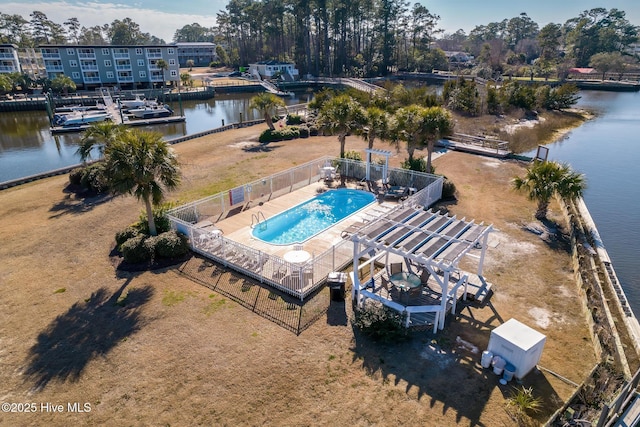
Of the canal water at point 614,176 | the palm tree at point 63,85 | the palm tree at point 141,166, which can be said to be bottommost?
the canal water at point 614,176

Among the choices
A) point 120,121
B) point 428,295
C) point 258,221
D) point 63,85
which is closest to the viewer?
point 428,295

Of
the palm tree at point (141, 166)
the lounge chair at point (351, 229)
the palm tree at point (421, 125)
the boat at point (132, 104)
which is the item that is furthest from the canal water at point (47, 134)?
the lounge chair at point (351, 229)

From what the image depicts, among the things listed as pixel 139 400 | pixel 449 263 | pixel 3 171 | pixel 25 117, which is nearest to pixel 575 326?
pixel 449 263

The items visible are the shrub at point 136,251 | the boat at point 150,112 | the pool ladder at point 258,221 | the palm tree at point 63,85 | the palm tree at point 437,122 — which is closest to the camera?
the shrub at point 136,251

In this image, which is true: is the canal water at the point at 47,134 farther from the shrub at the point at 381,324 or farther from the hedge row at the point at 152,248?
the shrub at the point at 381,324

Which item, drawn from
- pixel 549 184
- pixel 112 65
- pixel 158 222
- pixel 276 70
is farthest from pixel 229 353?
pixel 276 70

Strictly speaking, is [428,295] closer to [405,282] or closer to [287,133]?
[405,282]
